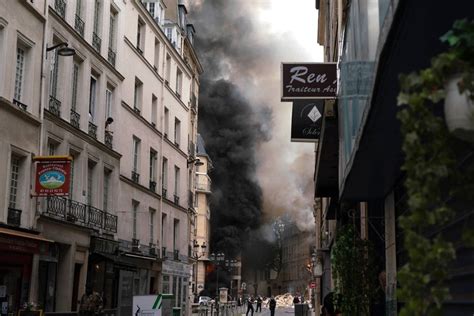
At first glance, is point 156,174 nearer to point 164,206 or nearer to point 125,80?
point 164,206

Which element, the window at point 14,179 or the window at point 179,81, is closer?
the window at point 14,179

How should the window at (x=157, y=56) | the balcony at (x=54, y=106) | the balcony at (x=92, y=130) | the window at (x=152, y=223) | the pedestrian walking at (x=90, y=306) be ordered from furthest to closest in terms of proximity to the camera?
the window at (x=157, y=56)
the window at (x=152, y=223)
the balcony at (x=92, y=130)
the balcony at (x=54, y=106)
the pedestrian walking at (x=90, y=306)

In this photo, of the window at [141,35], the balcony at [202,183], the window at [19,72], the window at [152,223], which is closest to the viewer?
the window at [19,72]

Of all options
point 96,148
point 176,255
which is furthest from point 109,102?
point 176,255

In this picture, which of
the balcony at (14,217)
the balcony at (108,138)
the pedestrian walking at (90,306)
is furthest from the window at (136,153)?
the pedestrian walking at (90,306)

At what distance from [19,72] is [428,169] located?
59.7 feet

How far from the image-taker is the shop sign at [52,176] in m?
18.2

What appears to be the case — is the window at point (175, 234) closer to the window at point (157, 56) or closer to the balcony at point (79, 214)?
the window at point (157, 56)

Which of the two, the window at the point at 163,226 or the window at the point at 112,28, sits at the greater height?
the window at the point at 112,28

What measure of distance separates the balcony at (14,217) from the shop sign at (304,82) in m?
9.79

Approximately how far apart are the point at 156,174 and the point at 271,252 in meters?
60.8

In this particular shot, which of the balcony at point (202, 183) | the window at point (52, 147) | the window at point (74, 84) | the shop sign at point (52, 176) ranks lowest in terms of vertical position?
the shop sign at point (52, 176)

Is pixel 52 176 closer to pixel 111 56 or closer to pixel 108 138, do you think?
pixel 108 138

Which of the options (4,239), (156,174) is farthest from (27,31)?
(156,174)
